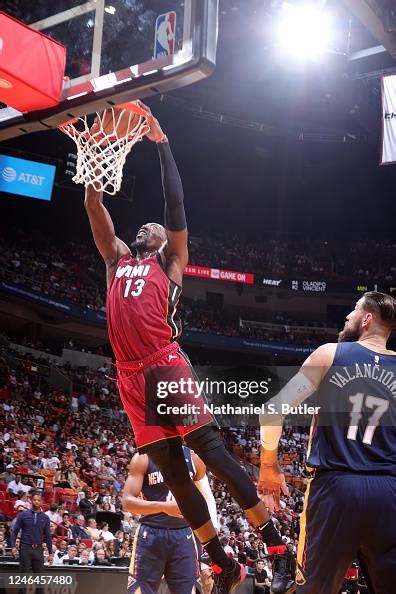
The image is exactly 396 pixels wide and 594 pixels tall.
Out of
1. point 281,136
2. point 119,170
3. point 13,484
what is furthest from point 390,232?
point 119,170

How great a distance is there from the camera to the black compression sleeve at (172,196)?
15.9ft

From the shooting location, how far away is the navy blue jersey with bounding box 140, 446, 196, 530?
18.4ft

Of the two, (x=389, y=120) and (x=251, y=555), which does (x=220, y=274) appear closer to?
(x=251, y=555)

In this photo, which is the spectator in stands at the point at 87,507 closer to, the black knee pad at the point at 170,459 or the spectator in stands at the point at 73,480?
the spectator in stands at the point at 73,480

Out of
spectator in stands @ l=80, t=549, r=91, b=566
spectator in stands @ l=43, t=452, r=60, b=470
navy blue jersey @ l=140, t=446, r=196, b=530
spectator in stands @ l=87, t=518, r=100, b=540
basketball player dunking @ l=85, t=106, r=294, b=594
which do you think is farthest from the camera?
spectator in stands @ l=43, t=452, r=60, b=470

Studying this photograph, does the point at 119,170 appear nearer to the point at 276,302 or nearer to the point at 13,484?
the point at 13,484

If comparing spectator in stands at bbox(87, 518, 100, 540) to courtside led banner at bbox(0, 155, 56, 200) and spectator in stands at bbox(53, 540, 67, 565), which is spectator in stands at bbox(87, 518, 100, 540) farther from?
courtside led banner at bbox(0, 155, 56, 200)

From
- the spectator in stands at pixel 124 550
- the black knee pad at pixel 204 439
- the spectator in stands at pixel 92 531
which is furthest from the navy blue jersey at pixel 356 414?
the spectator in stands at pixel 92 531

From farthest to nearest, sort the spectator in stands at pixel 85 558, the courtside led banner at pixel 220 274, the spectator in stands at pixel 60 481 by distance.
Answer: the courtside led banner at pixel 220 274, the spectator in stands at pixel 60 481, the spectator in stands at pixel 85 558

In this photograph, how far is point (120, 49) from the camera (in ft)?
17.9

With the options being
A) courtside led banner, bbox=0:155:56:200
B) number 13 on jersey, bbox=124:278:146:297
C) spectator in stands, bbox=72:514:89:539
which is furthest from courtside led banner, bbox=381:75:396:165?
courtside led banner, bbox=0:155:56:200

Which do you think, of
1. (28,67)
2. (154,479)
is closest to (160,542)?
(154,479)

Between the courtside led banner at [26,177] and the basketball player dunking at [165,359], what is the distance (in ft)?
60.0

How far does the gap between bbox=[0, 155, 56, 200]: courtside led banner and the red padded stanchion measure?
1746cm
